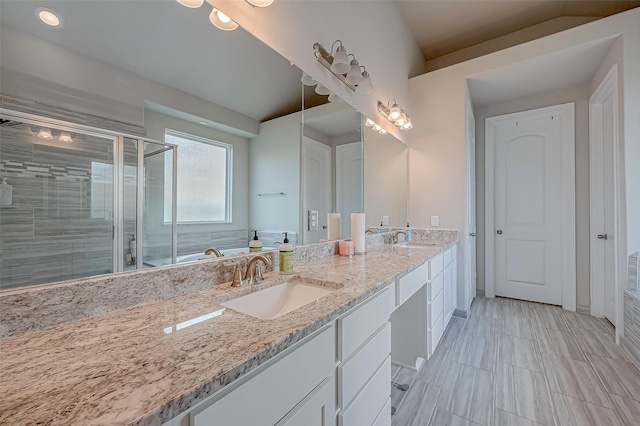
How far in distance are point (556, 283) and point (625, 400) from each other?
1.87 metres

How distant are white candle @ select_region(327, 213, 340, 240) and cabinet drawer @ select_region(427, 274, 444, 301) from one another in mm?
755

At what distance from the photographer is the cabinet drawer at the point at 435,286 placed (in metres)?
1.91

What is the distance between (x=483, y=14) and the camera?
287 cm

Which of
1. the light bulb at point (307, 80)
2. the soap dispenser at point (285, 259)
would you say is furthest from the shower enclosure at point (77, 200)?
the light bulb at point (307, 80)

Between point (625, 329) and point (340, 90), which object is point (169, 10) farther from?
point (625, 329)

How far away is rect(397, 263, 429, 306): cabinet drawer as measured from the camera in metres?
1.40

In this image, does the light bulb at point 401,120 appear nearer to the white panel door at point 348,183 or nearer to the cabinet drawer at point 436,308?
the white panel door at point 348,183

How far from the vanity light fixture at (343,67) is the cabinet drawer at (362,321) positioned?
4.53 ft

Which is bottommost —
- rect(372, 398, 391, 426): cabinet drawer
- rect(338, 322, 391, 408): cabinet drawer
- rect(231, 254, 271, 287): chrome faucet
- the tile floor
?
the tile floor

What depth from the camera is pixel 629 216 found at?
2119 millimetres

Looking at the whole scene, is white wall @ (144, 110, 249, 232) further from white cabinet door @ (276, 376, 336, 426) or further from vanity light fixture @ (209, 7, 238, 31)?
white cabinet door @ (276, 376, 336, 426)

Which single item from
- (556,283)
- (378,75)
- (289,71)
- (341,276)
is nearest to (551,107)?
(556,283)

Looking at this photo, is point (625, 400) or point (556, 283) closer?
point (625, 400)

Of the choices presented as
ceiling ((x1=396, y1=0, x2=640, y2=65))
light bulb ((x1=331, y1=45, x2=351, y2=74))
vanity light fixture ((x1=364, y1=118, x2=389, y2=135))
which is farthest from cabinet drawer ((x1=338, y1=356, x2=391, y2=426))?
ceiling ((x1=396, y1=0, x2=640, y2=65))
